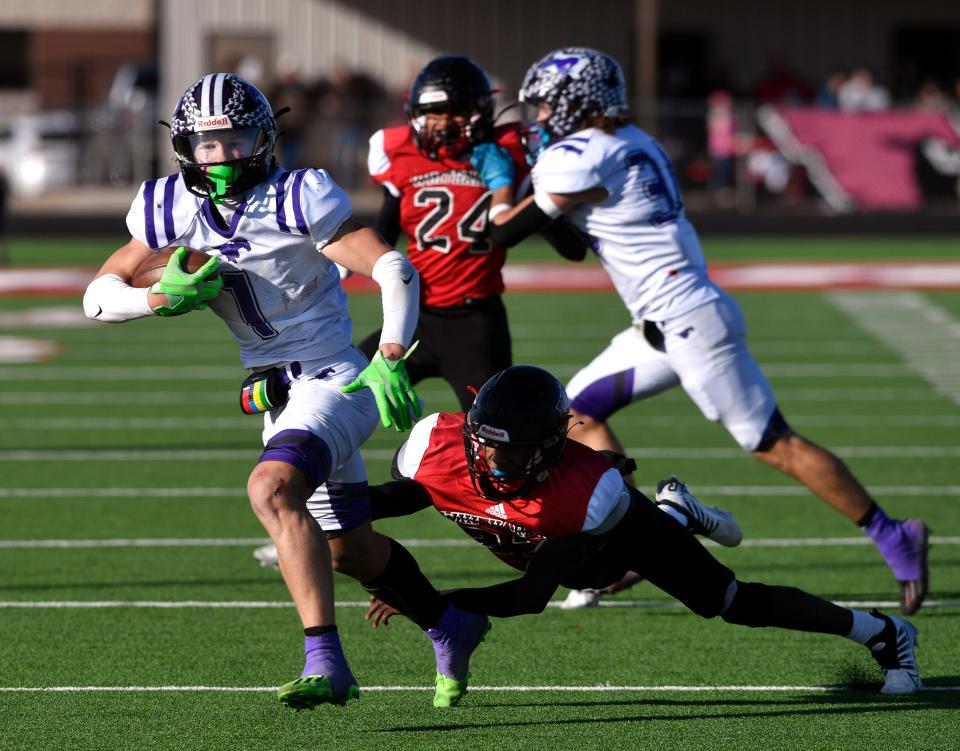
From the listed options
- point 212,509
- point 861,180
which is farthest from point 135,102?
point 212,509

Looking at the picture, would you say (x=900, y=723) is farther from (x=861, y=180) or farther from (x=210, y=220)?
(x=861, y=180)

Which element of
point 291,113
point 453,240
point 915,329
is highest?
point 453,240

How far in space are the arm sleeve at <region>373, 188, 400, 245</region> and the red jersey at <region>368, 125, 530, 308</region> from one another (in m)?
0.07

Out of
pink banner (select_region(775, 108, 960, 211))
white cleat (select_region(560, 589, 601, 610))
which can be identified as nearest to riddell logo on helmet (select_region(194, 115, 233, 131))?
white cleat (select_region(560, 589, 601, 610))

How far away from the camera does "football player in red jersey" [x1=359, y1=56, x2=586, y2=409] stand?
6.48m

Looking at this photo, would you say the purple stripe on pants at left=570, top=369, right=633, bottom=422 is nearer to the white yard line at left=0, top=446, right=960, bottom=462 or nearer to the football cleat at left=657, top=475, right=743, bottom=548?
the football cleat at left=657, top=475, right=743, bottom=548

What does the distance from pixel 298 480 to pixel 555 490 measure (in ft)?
2.25

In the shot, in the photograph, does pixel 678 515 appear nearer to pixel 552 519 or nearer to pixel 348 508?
pixel 552 519

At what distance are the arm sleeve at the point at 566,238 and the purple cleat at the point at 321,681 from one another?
224 centimetres

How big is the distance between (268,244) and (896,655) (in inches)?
85.9

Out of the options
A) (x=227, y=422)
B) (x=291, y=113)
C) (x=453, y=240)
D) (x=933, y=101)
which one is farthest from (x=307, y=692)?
(x=933, y=101)

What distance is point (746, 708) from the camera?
15.8 feet

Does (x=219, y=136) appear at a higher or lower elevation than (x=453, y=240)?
higher

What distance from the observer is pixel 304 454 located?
14.9 feet
